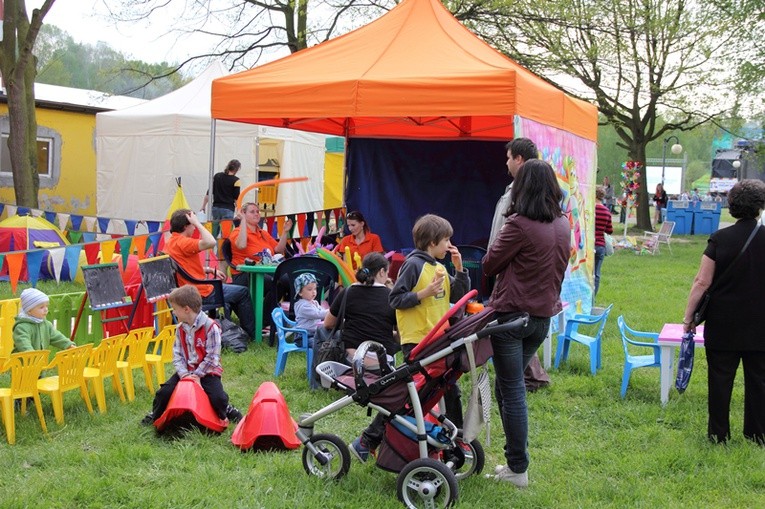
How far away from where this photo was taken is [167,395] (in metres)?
5.30

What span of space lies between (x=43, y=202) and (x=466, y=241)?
12.2m

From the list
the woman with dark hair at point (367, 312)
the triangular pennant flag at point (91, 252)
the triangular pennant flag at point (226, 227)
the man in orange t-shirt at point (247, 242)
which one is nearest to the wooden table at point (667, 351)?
the woman with dark hair at point (367, 312)

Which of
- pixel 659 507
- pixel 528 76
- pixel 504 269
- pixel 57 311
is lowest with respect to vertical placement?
pixel 659 507

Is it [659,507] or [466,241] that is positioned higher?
[466,241]

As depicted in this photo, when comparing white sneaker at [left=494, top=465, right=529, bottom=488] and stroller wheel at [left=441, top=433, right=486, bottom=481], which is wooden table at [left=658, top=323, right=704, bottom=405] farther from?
stroller wheel at [left=441, top=433, right=486, bottom=481]

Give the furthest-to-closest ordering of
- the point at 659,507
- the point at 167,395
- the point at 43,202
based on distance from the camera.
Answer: the point at 43,202, the point at 167,395, the point at 659,507

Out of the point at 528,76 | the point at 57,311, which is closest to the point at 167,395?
the point at 57,311

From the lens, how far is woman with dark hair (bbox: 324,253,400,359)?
5.96 m

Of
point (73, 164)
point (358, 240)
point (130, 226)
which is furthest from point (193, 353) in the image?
point (73, 164)

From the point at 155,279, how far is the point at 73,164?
1420cm

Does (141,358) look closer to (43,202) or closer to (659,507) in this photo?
(659,507)

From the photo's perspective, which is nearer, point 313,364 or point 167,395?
point 167,395

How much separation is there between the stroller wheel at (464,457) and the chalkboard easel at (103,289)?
12.4 feet

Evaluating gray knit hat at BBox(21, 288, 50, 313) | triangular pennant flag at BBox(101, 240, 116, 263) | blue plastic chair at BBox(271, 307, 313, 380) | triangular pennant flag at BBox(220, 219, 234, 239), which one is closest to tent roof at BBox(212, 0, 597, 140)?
triangular pennant flag at BBox(220, 219, 234, 239)
